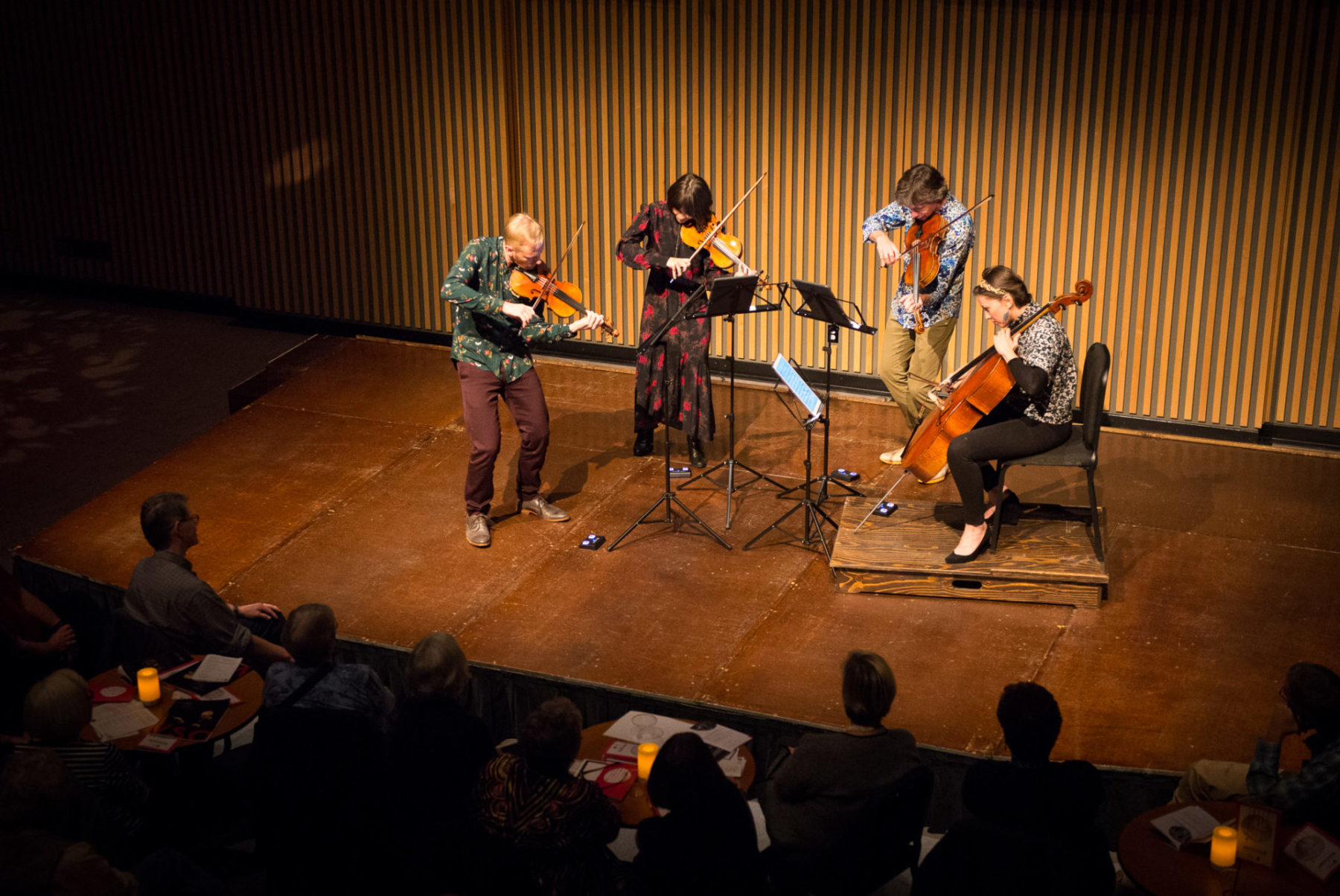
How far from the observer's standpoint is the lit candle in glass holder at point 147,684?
14.2ft

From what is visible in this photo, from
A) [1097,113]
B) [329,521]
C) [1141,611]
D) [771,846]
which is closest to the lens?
[771,846]

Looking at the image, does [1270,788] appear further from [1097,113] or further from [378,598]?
[1097,113]

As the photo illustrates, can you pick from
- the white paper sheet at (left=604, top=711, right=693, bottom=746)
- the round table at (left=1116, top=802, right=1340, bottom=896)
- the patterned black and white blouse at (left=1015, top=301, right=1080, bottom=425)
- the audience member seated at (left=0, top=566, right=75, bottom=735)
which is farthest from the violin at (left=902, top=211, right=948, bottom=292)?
the audience member seated at (left=0, top=566, right=75, bottom=735)

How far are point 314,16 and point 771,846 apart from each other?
6524mm

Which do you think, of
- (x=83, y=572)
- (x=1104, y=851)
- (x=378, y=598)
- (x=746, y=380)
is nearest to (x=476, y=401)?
(x=378, y=598)

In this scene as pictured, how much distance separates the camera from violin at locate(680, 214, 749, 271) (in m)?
6.14

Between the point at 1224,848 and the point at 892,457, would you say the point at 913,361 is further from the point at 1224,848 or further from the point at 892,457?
the point at 1224,848

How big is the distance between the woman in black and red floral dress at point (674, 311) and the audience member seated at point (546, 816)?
288cm

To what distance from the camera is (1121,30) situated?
6719 mm

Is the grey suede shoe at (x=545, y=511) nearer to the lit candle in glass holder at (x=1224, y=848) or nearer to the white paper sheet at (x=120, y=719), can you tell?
the white paper sheet at (x=120, y=719)

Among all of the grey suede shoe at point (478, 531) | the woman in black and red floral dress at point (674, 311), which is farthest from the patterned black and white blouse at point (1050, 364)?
the grey suede shoe at point (478, 531)

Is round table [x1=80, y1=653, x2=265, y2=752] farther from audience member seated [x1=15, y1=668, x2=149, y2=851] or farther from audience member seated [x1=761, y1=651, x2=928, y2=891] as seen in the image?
audience member seated [x1=761, y1=651, x2=928, y2=891]

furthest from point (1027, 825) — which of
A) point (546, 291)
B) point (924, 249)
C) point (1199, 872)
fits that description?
point (924, 249)

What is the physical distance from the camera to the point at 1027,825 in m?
3.39
